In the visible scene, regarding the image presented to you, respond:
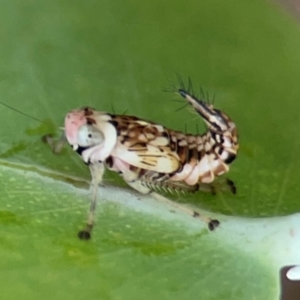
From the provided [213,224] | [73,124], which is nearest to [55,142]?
[73,124]

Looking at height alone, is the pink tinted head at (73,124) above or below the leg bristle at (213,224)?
above

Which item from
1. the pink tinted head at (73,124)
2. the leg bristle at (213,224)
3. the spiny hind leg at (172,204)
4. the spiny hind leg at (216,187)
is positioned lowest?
the leg bristle at (213,224)

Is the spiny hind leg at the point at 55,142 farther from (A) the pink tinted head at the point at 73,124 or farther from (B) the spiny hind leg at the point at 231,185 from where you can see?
(B) the spiny hind leg at the point at 231,185

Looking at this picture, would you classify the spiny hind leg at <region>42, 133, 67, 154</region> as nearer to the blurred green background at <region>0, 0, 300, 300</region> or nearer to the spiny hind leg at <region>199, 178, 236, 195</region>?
the blurred green background at <region>0, 0, 300, 300</region>

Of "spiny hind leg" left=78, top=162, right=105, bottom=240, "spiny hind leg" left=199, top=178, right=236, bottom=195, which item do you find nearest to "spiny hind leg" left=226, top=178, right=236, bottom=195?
"spiny hind leg" left=199, top=178, right=236, bottom=195

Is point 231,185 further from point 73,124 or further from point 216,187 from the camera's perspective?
point 73,124

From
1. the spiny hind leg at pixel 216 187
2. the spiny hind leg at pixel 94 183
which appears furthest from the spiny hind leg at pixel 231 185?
the spiny hind leg at pixel 94 183

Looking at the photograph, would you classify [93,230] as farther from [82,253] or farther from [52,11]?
[52,11]
